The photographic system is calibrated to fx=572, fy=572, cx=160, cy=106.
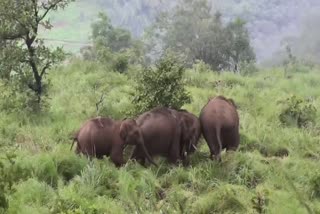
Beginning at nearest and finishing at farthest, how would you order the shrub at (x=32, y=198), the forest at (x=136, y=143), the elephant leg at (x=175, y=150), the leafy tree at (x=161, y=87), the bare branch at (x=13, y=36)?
the shrub at (x=32, y=198), the forest at (x=136, y=143), the elephant leg at (x=175, y=150), the leafy tree at (x=161, y=87), the bare branch at (x=13, y=36)

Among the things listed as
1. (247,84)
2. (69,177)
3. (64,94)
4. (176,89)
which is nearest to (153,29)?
(247,84)

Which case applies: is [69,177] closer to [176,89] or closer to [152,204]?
[152,204]

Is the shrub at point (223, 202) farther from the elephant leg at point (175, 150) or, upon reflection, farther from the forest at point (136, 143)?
the elephant leg at point (175, 150)

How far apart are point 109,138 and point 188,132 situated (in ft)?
3.32

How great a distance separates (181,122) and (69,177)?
1.53 meters

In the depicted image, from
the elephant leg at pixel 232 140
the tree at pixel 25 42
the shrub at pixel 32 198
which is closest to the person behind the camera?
the shrub at pixel 32 198

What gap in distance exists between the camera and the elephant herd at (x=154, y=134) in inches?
267

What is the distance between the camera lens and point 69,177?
6.54 m

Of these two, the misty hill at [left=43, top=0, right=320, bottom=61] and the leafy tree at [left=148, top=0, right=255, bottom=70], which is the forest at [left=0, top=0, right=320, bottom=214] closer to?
the leafy tree at [left=148, top=0, right=255, bottom=70]

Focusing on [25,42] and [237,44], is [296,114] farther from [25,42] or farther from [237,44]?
[237,44]

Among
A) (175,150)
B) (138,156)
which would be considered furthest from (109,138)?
(175,150)

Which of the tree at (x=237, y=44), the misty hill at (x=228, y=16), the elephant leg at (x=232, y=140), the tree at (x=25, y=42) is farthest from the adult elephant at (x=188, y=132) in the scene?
the misty hill at (x=228, y=16)

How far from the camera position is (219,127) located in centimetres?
723

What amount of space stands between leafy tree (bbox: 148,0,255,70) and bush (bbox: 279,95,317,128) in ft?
29.3
